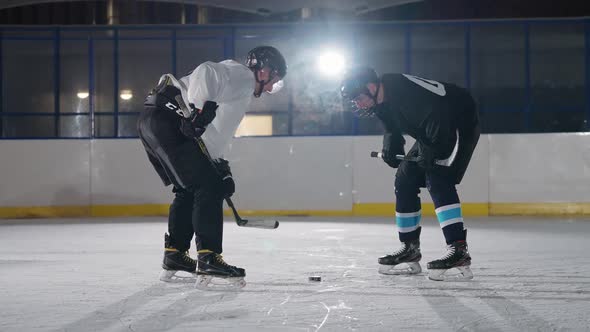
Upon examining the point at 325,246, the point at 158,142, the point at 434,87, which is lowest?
the point at 325,246

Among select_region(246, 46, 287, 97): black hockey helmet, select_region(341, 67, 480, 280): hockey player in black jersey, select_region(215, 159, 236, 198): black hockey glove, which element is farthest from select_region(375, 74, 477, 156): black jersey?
select_region(215, 159, 236, 198): black hockey glove

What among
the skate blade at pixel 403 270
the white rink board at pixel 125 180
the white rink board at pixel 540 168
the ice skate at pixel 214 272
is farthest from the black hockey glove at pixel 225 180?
the white rink board at pixel 540 168

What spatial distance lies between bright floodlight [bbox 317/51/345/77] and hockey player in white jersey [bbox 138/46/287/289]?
24.4ft

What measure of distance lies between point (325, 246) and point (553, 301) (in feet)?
9.28

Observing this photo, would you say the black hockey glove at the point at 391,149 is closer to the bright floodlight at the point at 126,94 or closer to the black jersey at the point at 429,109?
the black jersey at the point at 429,109

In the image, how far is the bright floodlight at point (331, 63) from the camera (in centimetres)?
1155

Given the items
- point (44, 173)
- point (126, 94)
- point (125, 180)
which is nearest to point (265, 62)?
point (125, 180)

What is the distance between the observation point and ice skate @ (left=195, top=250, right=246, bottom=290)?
400 cm

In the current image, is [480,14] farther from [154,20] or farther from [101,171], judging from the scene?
[101,171]

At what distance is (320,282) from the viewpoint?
419 cm

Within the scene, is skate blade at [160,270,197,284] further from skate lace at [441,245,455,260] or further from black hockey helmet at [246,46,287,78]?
skate lace at [441,245,455,260]

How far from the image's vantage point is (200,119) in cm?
377

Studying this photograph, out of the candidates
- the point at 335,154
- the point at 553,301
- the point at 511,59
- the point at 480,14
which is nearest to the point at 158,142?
the point at 553,301

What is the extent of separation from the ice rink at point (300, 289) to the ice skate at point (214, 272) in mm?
62
